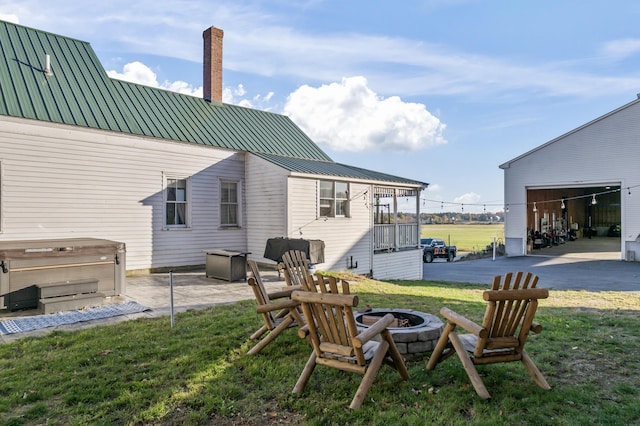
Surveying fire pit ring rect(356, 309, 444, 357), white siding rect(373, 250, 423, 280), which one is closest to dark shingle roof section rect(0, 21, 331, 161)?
white siding rect(373, 250, 423, 280)

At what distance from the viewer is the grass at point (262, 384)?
319 cm

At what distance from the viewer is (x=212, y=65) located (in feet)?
49.2

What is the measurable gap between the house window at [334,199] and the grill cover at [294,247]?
2.03m

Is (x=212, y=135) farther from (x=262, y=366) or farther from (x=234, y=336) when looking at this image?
(x=262, y=366)

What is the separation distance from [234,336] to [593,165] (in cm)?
2239

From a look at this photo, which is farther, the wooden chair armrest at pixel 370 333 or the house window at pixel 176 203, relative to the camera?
the house window at pixel 176 203

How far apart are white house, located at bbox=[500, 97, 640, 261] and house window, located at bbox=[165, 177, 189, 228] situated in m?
19.0

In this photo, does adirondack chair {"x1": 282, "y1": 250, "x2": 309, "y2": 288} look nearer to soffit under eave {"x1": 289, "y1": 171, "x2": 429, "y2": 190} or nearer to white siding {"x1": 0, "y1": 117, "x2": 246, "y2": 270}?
soffit under eave {"x1": 289, "y1": 171, "x2": 429, "y2": 190}

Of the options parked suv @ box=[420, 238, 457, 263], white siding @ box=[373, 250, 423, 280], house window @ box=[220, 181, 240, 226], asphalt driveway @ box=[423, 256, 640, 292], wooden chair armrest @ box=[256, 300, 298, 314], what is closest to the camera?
wooden chair armrest @ box=[256, 300, 298, 314]

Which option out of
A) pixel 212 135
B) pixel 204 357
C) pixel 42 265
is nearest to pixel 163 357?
pixel 204 357

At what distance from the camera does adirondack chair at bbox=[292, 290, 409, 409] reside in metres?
3.26

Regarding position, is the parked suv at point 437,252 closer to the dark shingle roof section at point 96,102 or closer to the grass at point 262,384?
the dark shingle roof section at point 96,102

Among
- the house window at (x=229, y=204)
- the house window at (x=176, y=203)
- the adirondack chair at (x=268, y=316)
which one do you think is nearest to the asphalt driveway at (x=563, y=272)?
the house window at (x=229, y=204)

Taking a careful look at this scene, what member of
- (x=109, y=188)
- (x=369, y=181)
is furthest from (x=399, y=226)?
(x=109, y=188)
